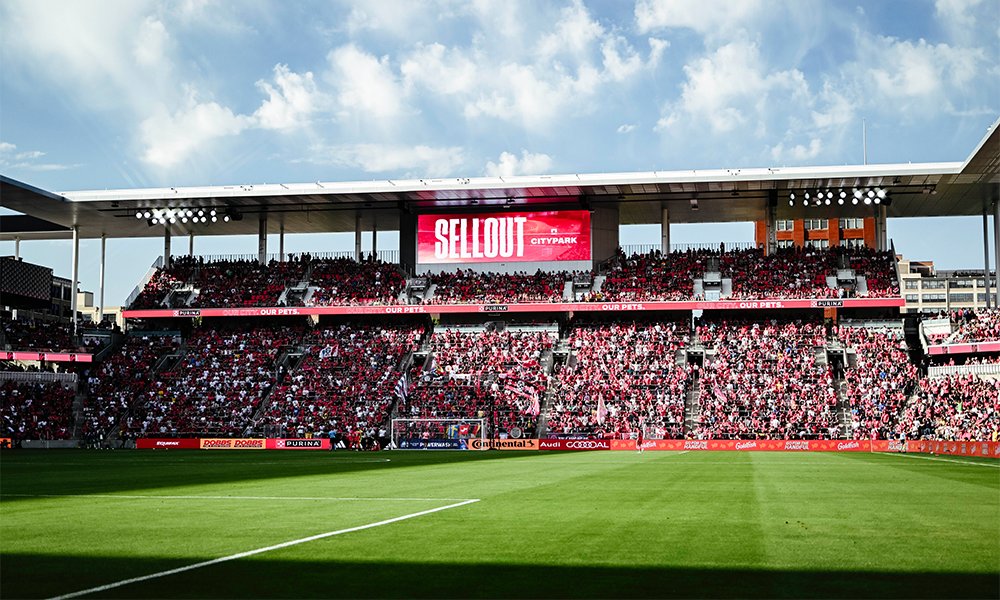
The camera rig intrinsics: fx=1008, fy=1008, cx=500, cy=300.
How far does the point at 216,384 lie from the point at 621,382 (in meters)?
26.7

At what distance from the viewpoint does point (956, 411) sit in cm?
5466

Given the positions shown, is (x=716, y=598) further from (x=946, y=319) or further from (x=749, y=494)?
(x=946, y=319)

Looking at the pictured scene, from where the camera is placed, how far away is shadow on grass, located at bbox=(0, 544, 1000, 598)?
344 inches

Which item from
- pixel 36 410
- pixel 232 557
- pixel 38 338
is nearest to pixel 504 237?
pixel 38 338

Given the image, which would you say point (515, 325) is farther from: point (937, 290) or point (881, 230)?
point (937, 290)

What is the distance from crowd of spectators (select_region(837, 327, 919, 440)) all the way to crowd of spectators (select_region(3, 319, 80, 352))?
50.5 m

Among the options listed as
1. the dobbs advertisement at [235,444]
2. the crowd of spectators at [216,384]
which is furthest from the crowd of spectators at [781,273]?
the dobbs advertisement at [235,444]

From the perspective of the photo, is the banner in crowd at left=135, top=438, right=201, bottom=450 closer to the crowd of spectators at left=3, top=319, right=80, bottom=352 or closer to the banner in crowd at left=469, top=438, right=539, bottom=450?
the crowd of spectators at left=3, top=319, right=80, bottom=352

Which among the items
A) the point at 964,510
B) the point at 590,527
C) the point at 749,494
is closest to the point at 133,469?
the point at 749,494

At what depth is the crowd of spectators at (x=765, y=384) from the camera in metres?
56.3

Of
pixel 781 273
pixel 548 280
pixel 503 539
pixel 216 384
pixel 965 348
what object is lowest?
pixel 503 539

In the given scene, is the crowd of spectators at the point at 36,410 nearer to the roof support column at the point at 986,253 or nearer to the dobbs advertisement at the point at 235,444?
the dobbs advertisement at the point at 235,444

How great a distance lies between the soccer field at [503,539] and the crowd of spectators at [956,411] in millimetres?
32104

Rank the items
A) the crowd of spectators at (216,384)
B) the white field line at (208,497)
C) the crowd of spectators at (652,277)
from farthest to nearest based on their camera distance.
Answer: the crowd of spectators at (652,277) < the crowd of spectators at (216,384) < the white field line at (208,497)
